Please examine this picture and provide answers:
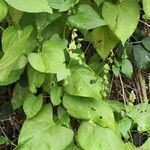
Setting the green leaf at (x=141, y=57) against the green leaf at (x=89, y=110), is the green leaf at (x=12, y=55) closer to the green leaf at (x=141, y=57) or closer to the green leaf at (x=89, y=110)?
the green leaf at (x=89, y=110)

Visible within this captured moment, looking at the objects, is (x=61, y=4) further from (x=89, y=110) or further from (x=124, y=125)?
(x=124, y=125)

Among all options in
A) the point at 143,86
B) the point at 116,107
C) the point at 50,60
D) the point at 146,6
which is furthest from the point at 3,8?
the point at 143,86

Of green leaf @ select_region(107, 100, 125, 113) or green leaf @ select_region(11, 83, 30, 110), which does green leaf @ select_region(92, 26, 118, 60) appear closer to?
green leaf @ select_region(107, 100, 125, 113)

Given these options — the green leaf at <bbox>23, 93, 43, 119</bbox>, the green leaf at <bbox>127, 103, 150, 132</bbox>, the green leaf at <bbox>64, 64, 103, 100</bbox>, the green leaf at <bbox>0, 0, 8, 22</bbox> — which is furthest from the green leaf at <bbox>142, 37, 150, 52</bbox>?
the green leaf at <bbox>0, 0, 8, 22</bbox>

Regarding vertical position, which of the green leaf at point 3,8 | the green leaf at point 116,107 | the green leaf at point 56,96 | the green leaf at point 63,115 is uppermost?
the green leaf at point 3,8

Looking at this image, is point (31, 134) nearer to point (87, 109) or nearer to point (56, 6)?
point (87, 109)

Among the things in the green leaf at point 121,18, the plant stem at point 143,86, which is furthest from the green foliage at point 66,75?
the plant stem at point 143,86

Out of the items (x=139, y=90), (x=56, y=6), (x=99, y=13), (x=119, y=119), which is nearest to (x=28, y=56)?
(x=56, y=6)
